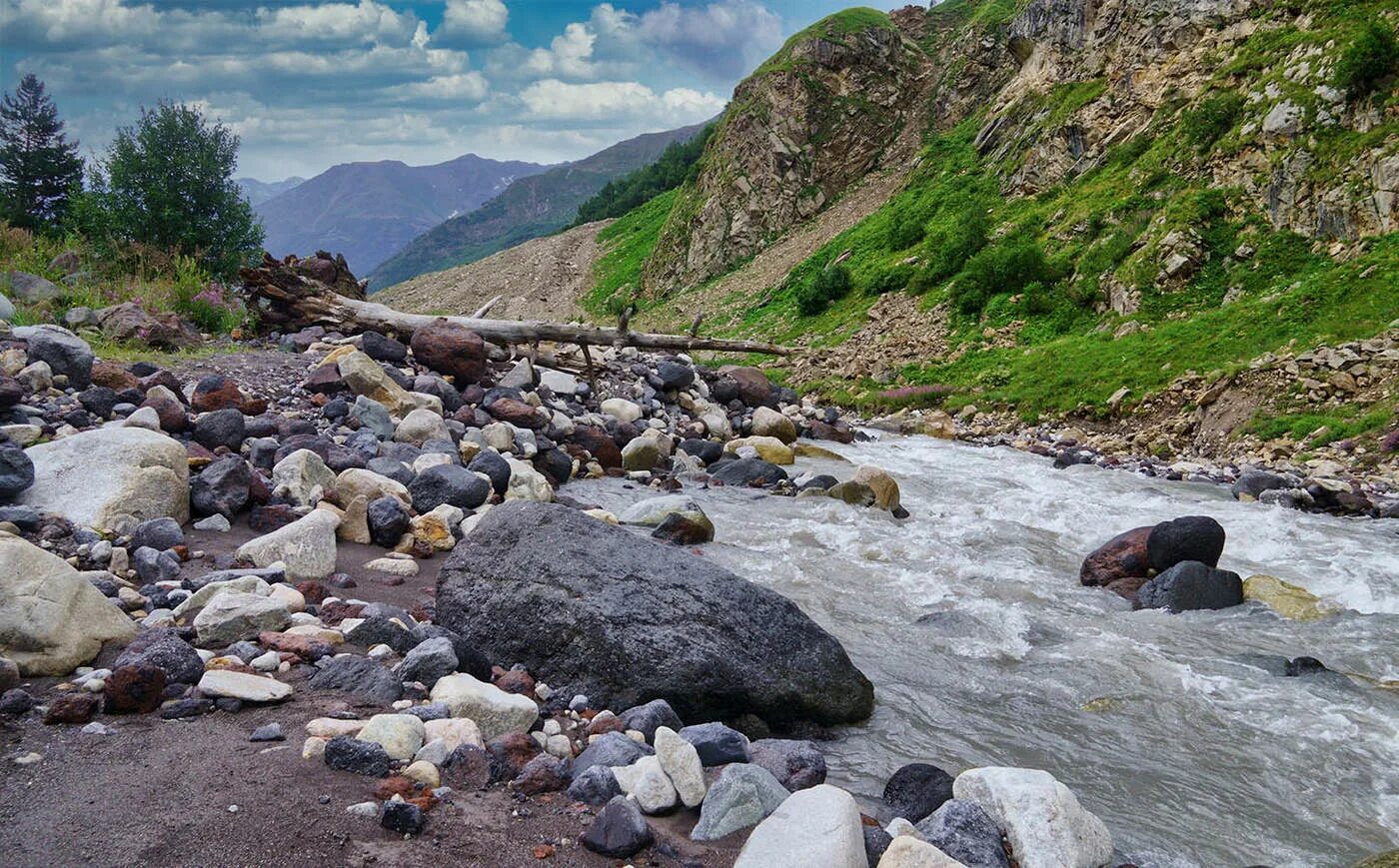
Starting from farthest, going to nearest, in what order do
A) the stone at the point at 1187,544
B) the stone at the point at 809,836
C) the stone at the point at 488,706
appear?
the stone at the point at 1187,544 < the stone at the point at 488,706 < the stone at the point at 809,836

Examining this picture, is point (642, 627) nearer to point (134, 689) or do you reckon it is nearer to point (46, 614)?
point (134, 689)

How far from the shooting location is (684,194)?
214 ft

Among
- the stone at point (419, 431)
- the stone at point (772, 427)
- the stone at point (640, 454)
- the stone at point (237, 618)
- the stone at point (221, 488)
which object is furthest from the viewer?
the stone at point (772, 427)

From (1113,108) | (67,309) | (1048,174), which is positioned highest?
(1113,108)

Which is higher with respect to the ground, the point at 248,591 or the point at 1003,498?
the point at 248,591

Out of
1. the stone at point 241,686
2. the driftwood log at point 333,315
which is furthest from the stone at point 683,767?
the driftwood log at point 333,315

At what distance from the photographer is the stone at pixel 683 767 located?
4164 millimetres

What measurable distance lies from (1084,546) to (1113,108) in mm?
29149

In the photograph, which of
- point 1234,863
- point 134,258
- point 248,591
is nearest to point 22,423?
point 248,591

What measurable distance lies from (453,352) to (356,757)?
12202 mm

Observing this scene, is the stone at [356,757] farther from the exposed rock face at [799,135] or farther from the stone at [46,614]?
the exposed rock face at [799,135]

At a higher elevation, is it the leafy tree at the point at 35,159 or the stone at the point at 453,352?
the leafy tree at the point at 35,159

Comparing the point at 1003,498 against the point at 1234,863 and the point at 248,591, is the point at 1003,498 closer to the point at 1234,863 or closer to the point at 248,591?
the point at 1234,863

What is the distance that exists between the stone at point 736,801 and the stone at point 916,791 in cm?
85
